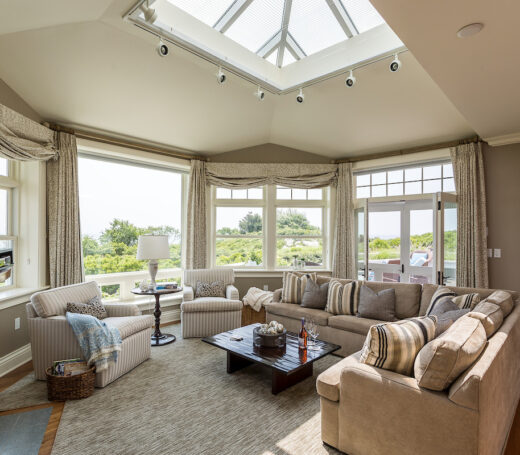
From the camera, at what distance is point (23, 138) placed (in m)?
3.43

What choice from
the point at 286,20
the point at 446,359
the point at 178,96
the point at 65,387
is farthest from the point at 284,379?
the point at 286,20

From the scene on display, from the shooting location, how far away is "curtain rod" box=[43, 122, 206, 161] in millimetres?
3912

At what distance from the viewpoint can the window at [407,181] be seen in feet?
15.6

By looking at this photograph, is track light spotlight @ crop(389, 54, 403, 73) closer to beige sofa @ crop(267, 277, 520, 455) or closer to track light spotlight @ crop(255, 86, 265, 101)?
track light spotlight @ crop(255, 86, 265, 101)

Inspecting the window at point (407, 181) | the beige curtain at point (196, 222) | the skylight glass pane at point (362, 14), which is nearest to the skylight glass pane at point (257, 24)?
the skylight glass pane at point (362, 14)

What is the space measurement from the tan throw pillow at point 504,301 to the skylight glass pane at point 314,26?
115 inches

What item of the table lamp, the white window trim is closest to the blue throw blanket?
the table lamp

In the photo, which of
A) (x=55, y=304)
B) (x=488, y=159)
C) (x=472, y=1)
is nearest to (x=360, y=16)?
(x=472, y=1)

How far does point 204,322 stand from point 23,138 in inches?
115

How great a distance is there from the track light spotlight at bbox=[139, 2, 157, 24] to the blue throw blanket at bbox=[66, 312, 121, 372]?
2586 mm

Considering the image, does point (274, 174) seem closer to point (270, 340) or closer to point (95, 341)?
point (270, 340)

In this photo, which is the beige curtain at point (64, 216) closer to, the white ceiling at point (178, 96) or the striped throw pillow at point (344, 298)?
the white ceiling at point (178, 96)

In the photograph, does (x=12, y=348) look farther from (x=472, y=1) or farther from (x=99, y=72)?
(x=472, y=1)

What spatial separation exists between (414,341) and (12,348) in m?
3.79
